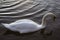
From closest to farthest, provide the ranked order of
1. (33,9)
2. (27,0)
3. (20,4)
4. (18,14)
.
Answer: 1. (18,14)
2. (33,9)
3. (20,4)
4. (27,0)

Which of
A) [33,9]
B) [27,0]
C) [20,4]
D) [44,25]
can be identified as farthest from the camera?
[27,0]

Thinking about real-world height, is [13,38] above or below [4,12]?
below

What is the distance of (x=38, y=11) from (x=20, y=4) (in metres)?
0.28

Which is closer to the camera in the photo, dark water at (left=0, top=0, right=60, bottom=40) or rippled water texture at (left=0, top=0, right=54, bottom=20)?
dark water at (left=0, top=0, right=60, bottom=40)

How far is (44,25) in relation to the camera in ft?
3.46

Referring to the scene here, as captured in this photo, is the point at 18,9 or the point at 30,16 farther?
the point at 18,9

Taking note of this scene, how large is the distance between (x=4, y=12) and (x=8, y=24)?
0.28m

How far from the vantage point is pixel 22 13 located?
131 cm

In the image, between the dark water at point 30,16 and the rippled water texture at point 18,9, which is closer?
the dark water at point 30,16

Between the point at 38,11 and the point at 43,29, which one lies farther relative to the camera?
the point at 38,11

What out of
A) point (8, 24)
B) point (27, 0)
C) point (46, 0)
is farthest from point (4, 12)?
point (46, 0)

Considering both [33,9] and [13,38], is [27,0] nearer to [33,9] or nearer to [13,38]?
[33,9]

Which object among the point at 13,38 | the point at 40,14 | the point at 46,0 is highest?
the point at 46,0

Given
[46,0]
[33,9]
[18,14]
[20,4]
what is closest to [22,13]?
[18,14]
